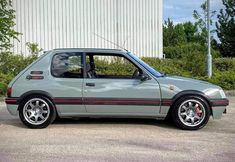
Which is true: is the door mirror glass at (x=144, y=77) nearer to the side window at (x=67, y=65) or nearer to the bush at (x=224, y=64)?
the side window at (x=67, y=65)

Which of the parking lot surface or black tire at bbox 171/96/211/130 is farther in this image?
black tire at bbox 171/96/211/130

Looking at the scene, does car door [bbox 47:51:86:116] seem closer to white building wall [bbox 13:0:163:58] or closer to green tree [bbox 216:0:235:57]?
white building wall [bbox 13:0:163:58]

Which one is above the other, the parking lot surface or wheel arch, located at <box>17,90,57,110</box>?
wheel arch, located at <box>17,90,57,110</box>

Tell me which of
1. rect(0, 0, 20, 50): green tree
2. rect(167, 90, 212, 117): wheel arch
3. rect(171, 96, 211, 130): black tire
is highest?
rect(0, 0, 20, 50): green tree

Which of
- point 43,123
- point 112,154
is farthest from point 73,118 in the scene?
point 112,154

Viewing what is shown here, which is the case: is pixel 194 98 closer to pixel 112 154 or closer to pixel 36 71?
pixel 112 154

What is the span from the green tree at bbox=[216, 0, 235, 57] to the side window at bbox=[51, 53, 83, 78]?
2388 cm

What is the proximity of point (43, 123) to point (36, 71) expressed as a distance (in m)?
1.03

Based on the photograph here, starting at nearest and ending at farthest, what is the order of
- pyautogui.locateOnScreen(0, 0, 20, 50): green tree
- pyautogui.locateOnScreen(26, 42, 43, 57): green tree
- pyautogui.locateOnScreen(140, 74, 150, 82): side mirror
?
pyautogui.locateOnScreen(140, 74, 150, 82): side mirror, pyautogui.locateOnScreen(0, 0, 20, 50): green tree, pyautogui.locateOnScreen(26, 42, 43, 57): green tree

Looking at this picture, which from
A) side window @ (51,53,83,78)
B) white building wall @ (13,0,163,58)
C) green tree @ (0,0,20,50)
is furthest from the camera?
white building wall @ (13,0,163,58)

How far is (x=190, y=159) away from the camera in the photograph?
242 inches

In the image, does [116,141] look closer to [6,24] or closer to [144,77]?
[144,77]

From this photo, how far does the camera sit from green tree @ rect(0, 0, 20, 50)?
1652 centimetres

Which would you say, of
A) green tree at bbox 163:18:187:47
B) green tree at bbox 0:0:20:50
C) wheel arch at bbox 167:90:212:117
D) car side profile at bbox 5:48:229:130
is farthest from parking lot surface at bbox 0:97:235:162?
green tree at bbox 163:18:187:47
